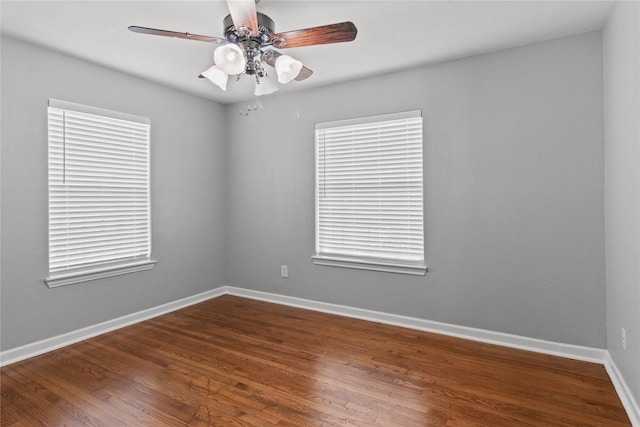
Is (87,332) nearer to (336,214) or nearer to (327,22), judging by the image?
(336,214)

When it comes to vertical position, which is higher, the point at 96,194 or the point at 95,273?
the point at 96,194

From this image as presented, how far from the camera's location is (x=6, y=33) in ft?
8.51

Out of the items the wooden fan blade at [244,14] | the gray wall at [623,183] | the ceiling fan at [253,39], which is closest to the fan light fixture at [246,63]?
the ceiling fan at [253,39]

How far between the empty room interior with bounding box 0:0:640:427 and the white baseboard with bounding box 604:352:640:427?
0.03 metres

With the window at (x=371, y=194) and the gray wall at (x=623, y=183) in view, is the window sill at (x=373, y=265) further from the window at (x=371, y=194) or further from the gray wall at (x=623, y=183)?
the gray wall at (x=623, y=183)

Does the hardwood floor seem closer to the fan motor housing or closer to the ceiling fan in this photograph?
the ceiling fan

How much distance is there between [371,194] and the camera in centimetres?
360

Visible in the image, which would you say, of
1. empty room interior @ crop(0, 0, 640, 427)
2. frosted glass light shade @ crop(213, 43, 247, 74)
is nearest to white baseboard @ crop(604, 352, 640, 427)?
empty room interior @ crop(0, 0, 640, 427)

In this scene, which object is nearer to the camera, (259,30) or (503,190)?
(259,30)

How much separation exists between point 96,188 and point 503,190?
12.0 ft

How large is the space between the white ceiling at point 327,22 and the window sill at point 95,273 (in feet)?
6.22

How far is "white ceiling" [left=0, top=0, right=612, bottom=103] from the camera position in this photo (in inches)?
89.4

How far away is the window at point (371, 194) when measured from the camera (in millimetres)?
3383

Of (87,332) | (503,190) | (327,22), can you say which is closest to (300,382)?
(87,332)
